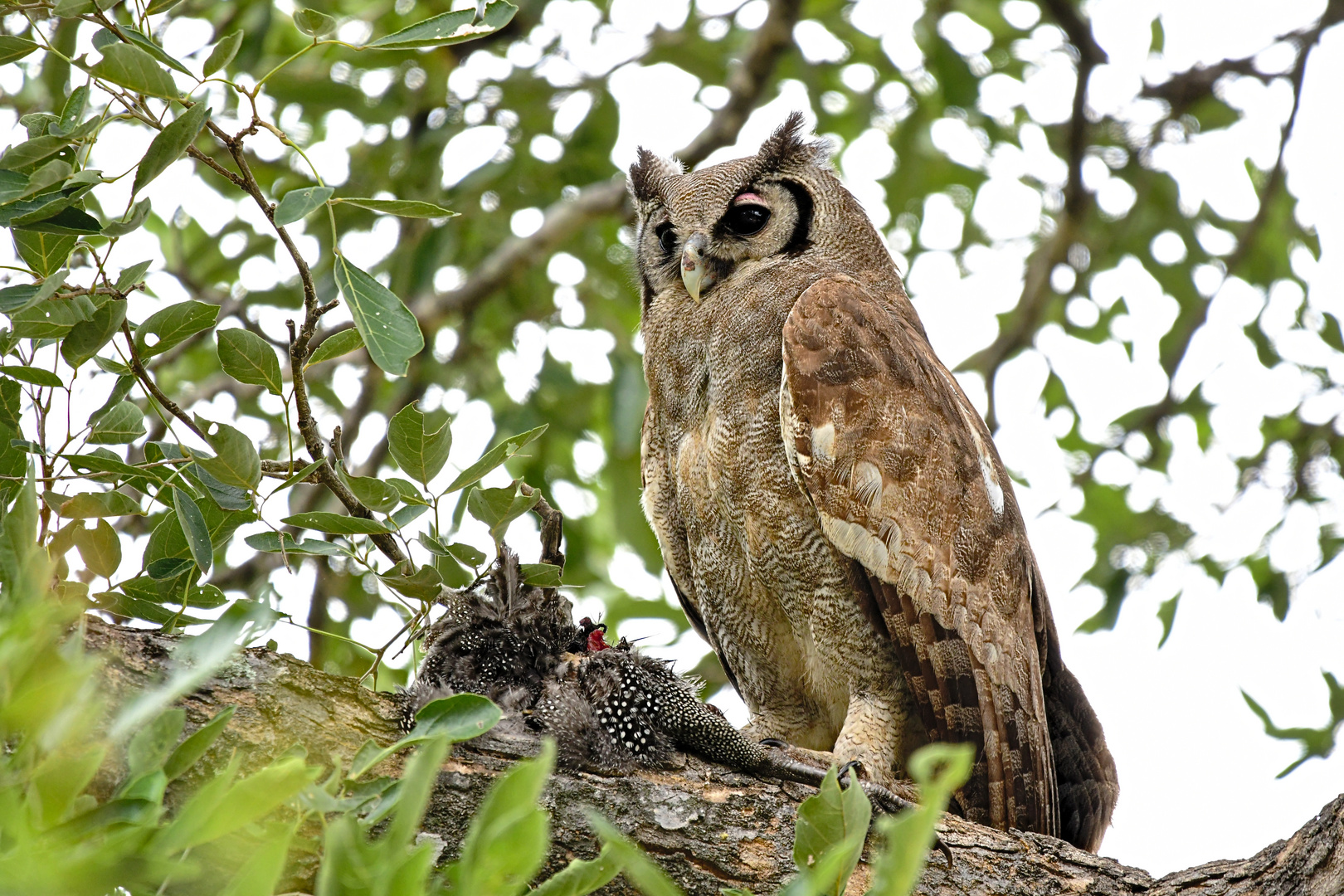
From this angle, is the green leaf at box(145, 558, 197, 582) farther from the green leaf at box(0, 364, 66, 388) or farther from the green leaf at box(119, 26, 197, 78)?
the green leaf at box(119, 26, 197, 78)

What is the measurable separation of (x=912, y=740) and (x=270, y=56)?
13.1 feet

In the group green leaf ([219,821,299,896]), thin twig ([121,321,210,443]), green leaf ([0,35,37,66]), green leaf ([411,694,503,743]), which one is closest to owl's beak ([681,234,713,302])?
thin twig ([121,321,210,443])

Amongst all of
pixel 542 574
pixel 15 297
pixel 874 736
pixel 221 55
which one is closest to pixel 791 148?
pixel 874 736

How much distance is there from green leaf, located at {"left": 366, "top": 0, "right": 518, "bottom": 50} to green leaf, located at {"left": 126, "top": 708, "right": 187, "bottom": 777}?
1.00m

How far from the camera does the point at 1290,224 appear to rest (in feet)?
19.1

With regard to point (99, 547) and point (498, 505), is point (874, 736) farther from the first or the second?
point (99, 547)

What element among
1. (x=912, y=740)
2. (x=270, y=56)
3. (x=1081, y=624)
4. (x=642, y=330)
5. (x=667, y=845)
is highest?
(x=270, y=56)

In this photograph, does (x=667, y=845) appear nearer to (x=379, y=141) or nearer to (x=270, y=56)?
(x=379, y=141)

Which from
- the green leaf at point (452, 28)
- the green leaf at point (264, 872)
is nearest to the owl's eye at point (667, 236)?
the green leaf at point (452, 28)

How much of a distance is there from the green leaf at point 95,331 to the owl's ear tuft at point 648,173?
2.39 metres

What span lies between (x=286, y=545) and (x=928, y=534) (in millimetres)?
1591

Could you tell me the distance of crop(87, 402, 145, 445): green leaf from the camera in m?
1.91

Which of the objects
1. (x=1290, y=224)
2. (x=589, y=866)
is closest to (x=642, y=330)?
(x=589, y=866)

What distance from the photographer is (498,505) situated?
2.10m
